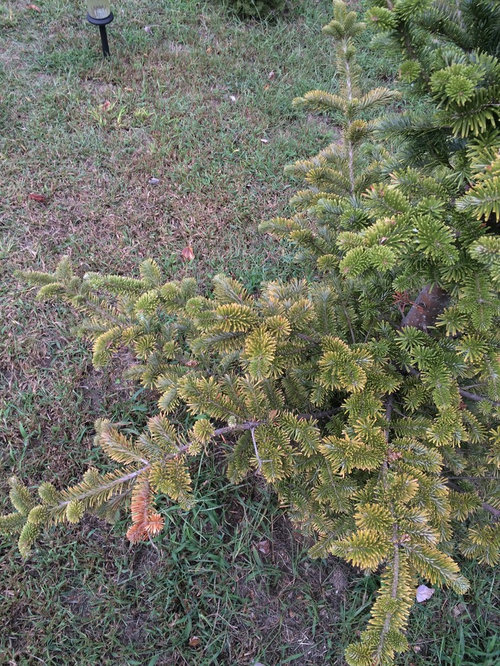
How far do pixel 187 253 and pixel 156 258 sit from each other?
221mm

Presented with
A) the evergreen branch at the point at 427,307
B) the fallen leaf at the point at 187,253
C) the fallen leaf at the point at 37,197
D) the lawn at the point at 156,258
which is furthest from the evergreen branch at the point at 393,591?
the fallen leaf at the point at 37,197

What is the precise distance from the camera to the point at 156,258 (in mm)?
3412

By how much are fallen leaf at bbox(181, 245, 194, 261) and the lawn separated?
0.14 ft

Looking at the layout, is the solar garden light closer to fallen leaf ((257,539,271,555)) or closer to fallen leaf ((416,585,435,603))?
fallen leaf ((257,539,271,555))

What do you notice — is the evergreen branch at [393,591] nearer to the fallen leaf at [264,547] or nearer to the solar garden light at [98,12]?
the fallen leaf at [264,547]

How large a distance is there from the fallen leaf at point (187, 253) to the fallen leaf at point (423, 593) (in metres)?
2.40

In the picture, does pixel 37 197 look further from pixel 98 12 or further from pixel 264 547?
pixel 264 547

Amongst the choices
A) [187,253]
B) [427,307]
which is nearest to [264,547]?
[427,307]

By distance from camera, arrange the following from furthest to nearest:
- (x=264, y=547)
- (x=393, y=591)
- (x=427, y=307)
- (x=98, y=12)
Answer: (x=98, y=12) → (x=264, y=547) → (x=427, y=307) → (x=393, y=591)

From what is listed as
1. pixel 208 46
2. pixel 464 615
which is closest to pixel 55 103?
pixel 208 46

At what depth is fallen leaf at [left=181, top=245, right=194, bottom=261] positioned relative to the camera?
134 inches

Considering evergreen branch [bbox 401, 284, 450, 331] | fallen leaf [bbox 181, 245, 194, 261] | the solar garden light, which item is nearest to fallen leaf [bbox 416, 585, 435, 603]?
evergreen branch [bbox 401, 284, 450, 331]

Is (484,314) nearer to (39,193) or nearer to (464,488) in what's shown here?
(464,488)

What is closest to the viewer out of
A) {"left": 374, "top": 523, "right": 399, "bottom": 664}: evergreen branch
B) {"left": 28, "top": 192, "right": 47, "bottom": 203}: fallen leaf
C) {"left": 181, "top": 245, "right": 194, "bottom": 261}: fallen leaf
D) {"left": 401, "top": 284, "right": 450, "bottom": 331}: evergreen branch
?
{"left": 374, "top": 523, "right": 399, "bottom": 664}: evergreen branch
